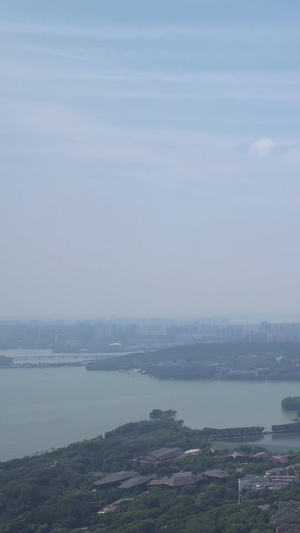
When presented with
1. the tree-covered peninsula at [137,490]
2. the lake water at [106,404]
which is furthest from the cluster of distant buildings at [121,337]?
the tree-covered peninsula at [137,490]

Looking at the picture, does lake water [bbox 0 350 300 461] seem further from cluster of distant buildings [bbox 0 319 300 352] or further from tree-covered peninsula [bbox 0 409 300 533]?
cluster of distant buildings [bbox 0 319 300 352]

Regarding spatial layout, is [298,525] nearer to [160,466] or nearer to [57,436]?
[160,466]

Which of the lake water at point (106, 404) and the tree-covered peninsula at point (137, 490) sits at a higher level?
the lake water at point (106, 404)

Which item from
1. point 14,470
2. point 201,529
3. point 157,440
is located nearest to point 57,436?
point 157,440

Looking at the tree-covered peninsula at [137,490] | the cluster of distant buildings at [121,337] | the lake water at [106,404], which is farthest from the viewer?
the cluster of distant buildings at [121,337]

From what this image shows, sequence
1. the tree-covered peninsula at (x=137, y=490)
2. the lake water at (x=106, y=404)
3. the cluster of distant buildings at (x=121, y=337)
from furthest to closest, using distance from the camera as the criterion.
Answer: the cluster of distant buildings at (x=121, y=337) < the lake water at (x=106, y=404) < the tree-covered peninsula at (x=137, y=490)

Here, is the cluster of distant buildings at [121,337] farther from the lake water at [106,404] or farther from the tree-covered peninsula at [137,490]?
the tree-covered peninsula at [137,490]

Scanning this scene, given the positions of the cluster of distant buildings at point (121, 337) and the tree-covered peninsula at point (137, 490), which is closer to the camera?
the tree-covered peninsula at point (137, 490)

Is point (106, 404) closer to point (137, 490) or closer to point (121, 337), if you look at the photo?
point (137, 490)
